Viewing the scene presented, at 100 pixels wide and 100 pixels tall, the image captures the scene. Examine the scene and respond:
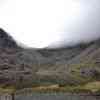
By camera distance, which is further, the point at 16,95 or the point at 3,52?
the point at 3,52

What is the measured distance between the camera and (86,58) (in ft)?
2.80

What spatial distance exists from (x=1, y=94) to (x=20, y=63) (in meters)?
0.13

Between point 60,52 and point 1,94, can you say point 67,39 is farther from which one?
point 1,94

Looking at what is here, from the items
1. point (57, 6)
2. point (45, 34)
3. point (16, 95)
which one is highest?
point (57, 6)

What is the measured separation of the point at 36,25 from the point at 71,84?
0.85ft

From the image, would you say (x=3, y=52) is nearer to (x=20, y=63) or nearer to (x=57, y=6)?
(x=20, y=63)

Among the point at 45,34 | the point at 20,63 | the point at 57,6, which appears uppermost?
the point at 57,6

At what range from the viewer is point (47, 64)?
2.81ft

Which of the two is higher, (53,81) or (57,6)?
(57,6)

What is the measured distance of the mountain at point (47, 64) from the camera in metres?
0.82

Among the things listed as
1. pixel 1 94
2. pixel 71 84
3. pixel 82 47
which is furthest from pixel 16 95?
pixel 82 47

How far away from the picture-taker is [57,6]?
0.90 m

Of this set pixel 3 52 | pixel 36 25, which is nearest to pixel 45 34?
pixel 36 25

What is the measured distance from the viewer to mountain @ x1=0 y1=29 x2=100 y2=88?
2.68 feet
